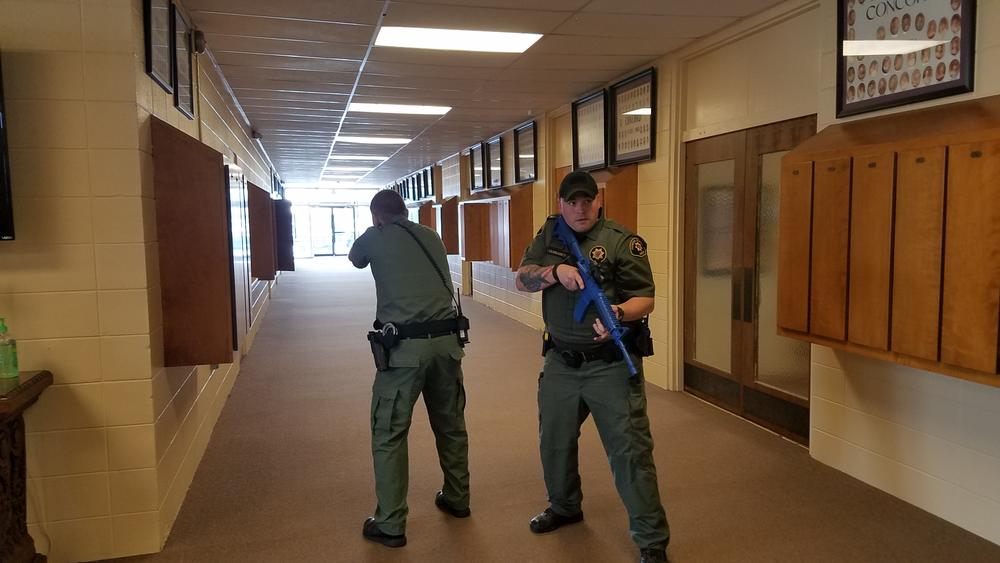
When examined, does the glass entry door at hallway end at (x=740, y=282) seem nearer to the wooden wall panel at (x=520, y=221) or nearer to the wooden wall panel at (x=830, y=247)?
the wooden wall panel at (x=830, y=247)

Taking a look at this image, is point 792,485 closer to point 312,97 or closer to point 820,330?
point 820,330

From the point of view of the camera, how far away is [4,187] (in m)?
2.24

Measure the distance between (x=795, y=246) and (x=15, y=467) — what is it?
338 centimetres

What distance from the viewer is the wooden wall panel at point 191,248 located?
265cm

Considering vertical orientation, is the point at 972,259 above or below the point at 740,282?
above

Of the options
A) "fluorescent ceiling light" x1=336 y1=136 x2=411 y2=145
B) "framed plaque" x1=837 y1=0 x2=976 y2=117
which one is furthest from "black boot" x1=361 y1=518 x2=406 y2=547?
"fluorescent ceiling light" x1=336 y1=136 x2=411 y2=145

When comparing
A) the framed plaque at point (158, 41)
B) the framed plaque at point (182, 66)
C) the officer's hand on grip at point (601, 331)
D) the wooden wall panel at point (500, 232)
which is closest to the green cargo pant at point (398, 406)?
the officer's hand on grip at point (601, 331)

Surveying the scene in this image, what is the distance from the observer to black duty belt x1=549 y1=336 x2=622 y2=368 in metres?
2.46

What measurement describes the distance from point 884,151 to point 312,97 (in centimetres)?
484

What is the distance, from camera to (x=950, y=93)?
105 inches

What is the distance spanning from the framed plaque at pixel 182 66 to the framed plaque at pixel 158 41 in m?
0.10

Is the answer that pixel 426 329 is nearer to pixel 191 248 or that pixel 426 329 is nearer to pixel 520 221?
pixel 191 248

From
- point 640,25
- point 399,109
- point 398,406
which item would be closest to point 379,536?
point 398,406

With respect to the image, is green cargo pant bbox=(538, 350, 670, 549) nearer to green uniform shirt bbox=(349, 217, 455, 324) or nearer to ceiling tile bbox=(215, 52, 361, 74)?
green uniform shirt bbox=(349, 217, 455, 324)
